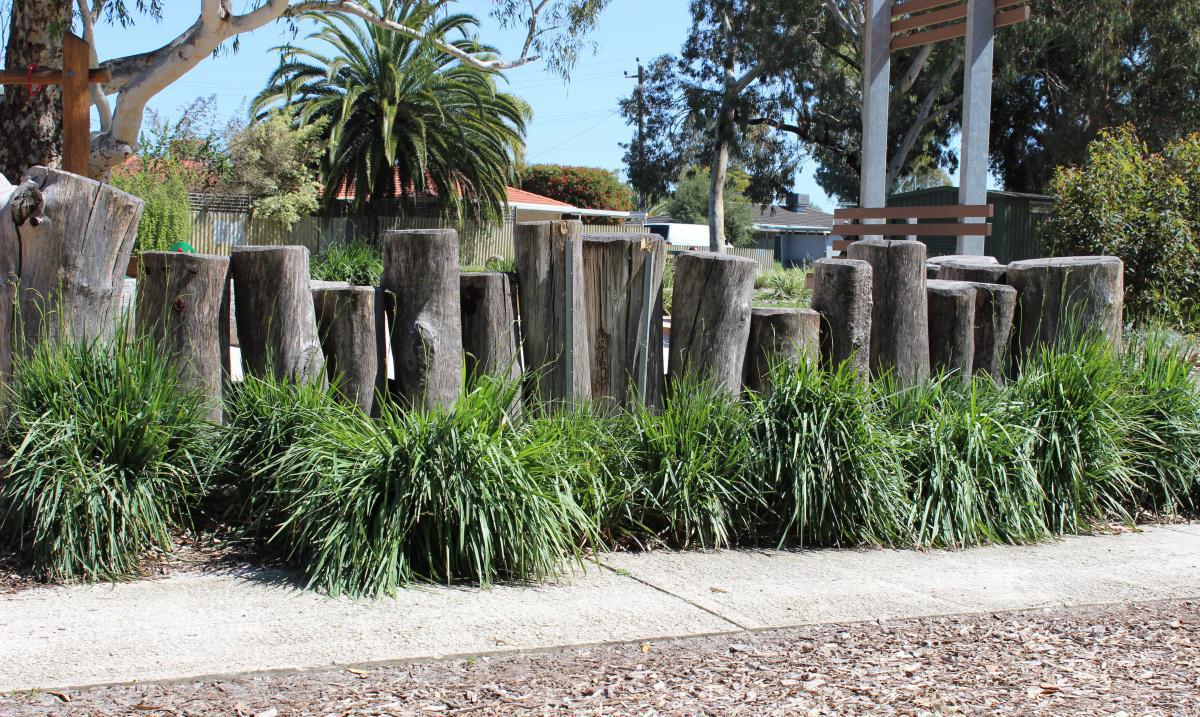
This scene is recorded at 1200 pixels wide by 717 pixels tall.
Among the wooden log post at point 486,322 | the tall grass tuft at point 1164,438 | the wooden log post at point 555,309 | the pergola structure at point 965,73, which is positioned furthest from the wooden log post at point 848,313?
the pergola structure at point 965,73

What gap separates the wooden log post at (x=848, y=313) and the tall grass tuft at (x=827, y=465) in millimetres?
499

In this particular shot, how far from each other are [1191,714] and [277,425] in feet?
11.6

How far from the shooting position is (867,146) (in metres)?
12.7

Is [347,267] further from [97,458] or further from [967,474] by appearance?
[967,474]

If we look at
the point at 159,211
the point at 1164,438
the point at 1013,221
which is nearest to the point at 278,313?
the point at 1164,438

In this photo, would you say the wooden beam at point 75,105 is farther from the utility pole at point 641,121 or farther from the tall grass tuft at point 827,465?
the utility pole at point 641,121

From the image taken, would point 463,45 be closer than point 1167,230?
No

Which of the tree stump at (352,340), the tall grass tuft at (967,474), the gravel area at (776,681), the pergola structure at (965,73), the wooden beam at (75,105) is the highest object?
the pergola structure at (965,73)

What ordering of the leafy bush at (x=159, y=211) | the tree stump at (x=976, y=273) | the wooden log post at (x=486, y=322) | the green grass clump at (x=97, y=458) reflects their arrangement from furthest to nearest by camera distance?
the leafy bush at (x=159, y=211) → the tree stump at (x=976, y=273) → the wooden log post at (x=486, y=322) → the green grass clump at (x=97, y=458)

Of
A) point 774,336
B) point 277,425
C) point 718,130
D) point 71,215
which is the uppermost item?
point 718,130

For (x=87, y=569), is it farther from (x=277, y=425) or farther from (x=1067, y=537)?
(x=1067, y=537)

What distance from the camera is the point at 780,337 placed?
18.6 feet

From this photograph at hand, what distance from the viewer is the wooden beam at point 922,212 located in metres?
11.2

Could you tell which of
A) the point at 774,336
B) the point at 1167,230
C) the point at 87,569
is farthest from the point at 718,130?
the point at 87,569
